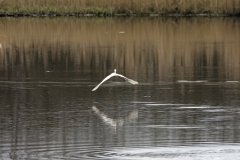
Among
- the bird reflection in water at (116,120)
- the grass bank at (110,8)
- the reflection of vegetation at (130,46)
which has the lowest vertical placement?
the bird reflection in water at (116,120)

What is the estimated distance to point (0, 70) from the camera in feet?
59.1

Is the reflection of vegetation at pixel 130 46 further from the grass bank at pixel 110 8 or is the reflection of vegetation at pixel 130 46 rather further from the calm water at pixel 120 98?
the grass bank at pixel 110 8

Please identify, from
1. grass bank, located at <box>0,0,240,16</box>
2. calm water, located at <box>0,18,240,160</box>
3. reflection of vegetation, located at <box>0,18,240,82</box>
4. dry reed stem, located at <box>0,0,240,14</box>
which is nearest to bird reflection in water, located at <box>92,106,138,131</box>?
calm water, located at <box>0,18,240,160</box>

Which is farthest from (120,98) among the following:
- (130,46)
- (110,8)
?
(110,8)

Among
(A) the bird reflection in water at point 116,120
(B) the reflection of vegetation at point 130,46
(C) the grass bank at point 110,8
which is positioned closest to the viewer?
(A) the bird reflection in water at point 116,120

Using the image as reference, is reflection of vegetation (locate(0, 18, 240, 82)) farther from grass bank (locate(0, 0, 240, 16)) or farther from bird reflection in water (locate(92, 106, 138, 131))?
bird reflection in water (locate(92, 106, 138, 131))

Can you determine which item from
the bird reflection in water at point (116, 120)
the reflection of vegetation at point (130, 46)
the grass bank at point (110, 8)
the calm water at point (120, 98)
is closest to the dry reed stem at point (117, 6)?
the grass bank at point (110, 8)

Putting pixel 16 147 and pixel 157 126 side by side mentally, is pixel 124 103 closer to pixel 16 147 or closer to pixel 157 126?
pixel 157 126

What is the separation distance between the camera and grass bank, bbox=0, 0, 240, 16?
128 ft

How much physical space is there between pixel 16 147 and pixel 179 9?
3041cm

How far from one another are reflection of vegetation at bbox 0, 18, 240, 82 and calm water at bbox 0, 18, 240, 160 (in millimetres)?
29

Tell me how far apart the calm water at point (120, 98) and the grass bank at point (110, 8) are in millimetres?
11969

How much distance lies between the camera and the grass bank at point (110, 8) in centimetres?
3903

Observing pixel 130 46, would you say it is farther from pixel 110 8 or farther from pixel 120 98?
pixel 110 8
